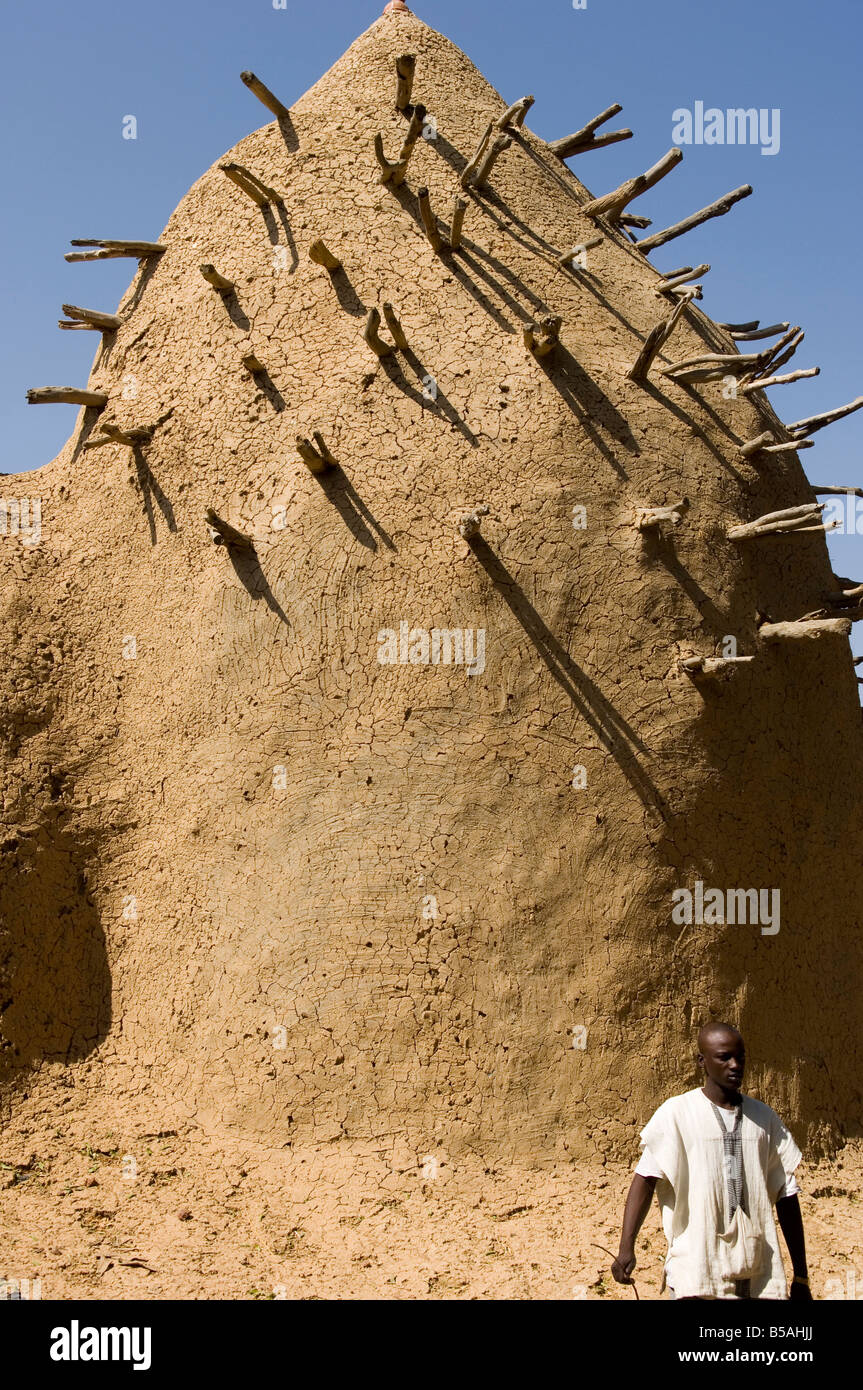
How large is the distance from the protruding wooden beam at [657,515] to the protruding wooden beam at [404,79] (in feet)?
10.7

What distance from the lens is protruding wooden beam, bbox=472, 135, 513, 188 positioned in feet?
24.3

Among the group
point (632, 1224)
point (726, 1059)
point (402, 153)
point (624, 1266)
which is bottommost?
point (624, 1266)

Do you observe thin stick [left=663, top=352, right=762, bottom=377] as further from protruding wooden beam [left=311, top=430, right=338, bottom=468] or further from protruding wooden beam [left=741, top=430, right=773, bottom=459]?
protruding wooden beam [left=311, top=430, right=338, bottom=468]

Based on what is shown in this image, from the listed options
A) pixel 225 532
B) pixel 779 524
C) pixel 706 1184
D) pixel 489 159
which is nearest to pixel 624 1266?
pixel 706 1184

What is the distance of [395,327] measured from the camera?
706cm

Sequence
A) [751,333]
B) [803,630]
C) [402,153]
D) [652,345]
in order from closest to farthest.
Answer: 1. [803,630]
2. [652,345]
3. [402,153]
4. [751,333]

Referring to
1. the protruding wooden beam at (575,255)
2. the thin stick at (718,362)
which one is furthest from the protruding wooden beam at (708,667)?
the protruding wooden beam at (575,255)

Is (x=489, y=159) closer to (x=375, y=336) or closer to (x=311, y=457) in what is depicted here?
(x=375, y=336)

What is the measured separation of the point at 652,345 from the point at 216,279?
2.85m

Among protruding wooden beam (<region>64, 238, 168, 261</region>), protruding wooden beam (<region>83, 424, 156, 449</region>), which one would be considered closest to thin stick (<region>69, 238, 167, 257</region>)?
protruding wooden beam (<region>64, 238, 168, 261</region>)

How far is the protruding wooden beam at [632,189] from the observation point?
796cm

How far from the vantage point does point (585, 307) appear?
25.2 feet

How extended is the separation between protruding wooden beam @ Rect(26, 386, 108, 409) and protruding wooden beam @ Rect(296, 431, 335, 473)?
2010mm
